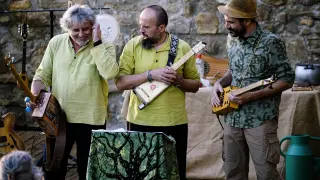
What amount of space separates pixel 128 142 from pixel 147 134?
117 mm

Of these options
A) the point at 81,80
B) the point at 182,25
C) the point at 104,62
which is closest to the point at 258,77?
the point at 104,62

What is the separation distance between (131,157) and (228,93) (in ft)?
2.88

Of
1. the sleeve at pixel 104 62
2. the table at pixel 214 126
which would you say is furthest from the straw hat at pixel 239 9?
the table at pixel 214 126

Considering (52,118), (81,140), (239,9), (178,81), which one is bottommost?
(81,140)

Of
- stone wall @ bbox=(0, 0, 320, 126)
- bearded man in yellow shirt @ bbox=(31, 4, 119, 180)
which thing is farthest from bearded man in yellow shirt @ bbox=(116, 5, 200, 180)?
stone wall @ bbox=(0, 0, 320, 126)

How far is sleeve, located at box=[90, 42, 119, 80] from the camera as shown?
13.8 feet

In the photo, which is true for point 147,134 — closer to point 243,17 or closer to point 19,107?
point 243,17

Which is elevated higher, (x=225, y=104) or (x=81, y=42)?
(x=81, y=42)

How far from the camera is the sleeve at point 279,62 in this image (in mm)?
4027

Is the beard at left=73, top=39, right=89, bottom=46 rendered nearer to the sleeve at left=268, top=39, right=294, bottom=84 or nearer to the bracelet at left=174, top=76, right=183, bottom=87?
the bracelet at left=174, top=76, right=183, bottom=87

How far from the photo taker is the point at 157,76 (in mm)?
4160

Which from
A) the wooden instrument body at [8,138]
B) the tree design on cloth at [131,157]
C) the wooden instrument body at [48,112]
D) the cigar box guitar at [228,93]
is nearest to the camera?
the tree design on cloth at [131,157]

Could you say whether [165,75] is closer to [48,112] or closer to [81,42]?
[81,42]

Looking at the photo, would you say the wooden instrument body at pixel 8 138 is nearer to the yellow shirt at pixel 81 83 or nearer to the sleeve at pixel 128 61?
the yellow shirt at pixel 81 83
